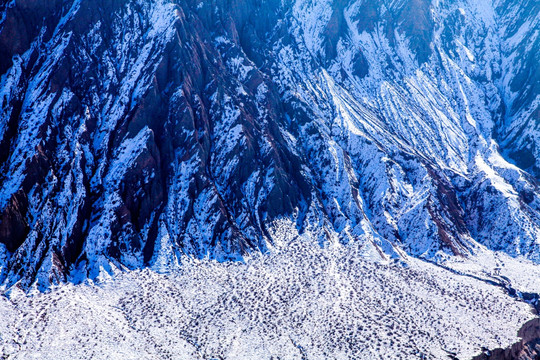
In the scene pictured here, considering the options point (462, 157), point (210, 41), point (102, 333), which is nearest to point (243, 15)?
point (210, 41)

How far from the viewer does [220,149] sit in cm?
9300

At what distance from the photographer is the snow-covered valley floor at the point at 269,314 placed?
6247 cm

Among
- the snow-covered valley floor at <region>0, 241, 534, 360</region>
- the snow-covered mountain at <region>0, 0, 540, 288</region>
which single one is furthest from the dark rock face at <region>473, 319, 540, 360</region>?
the snow-covered mountain at <region>0, 0, 540, 288</region>

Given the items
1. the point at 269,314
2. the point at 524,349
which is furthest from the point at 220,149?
the point at 524,349

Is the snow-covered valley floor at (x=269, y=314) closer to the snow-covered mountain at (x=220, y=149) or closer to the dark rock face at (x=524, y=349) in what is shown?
the dark rock face at (x=524, y=349)

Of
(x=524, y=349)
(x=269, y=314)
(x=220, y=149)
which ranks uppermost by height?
(x=220, y=149)

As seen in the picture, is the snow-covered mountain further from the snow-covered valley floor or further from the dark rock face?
the dark rock face

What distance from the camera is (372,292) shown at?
76062 millimetres

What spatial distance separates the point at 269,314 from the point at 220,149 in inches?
1280

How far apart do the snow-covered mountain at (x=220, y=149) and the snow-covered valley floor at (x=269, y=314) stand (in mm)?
4275

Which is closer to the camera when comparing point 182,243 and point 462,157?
point 182,243

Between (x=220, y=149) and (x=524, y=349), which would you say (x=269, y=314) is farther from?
(x=220, y=149)

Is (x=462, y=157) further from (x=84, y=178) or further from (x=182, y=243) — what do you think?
(x=84, y=178)

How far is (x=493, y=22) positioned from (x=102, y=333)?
501 feet
